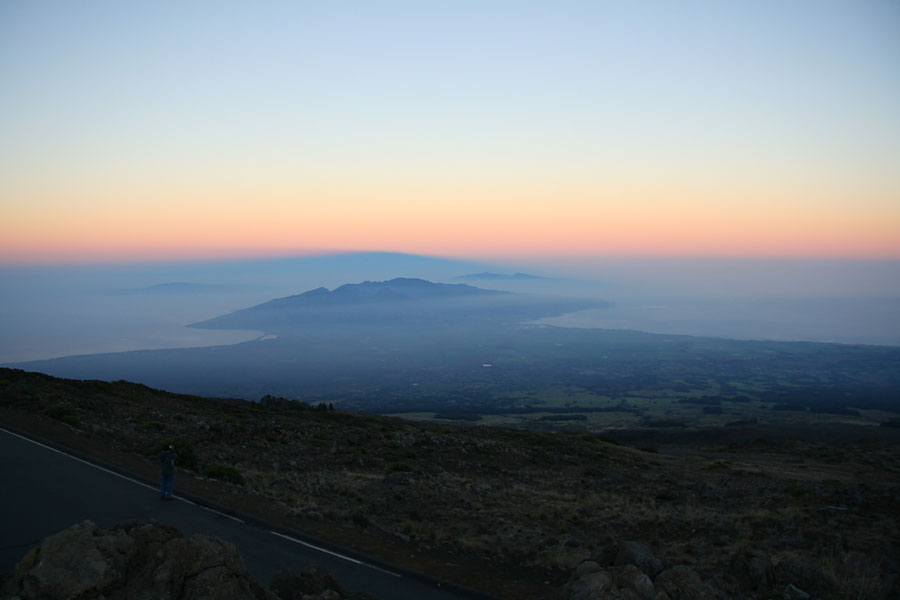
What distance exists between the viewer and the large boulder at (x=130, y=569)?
5.80 metres

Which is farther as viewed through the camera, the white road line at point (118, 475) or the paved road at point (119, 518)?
the white road line at point (118, 475)

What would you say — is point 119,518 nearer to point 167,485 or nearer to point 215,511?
point 167,485

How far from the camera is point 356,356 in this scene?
16425cm

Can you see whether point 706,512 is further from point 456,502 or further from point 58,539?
point 58,539

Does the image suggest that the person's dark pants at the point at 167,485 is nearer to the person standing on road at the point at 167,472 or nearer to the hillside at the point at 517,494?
the person standing on road at the point at 167,472

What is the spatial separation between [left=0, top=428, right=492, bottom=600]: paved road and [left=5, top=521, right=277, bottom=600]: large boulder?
9.56 feet

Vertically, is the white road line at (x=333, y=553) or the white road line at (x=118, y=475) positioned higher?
the white road line at (x=118, y=475)

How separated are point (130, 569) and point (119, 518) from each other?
6.25m

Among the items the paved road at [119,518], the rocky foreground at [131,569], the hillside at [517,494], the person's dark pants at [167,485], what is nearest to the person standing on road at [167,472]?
the person's dark pants at [167,485]

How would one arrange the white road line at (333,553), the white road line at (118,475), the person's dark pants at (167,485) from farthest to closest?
the person's dark pants at (167,485), the white road line at (118,475), the white road line at (333,553)

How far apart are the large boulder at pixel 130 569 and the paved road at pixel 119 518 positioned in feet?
9.56

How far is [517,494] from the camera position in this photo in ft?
56.7

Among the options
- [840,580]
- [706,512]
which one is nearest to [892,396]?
[706,512]

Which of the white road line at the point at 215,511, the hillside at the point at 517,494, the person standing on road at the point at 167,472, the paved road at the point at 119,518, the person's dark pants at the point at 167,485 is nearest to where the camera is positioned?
the paved road at the point at 119,518
